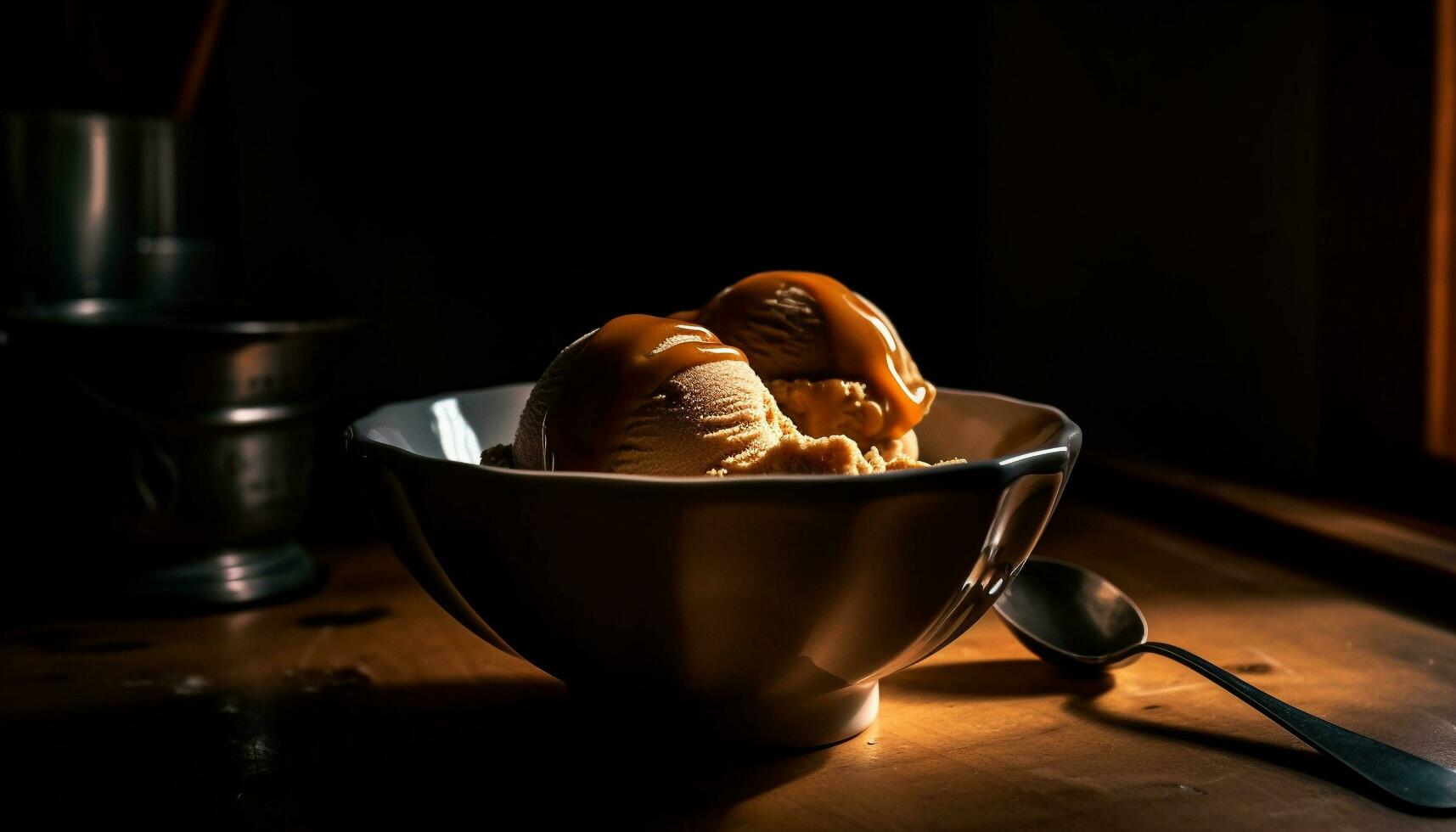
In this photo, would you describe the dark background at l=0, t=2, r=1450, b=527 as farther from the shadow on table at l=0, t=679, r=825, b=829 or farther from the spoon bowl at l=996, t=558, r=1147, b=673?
the shadow on table at l=0, t=679, r=825, b=829

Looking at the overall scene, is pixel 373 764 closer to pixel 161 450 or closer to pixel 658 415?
pixel 658 415

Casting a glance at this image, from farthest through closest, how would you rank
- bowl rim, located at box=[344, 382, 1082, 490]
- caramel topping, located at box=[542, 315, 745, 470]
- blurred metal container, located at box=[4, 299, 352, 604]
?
blurred metal container, located at box=[4, 299, 352, 604]
caramel topping, located at box=[542, 315, 745, 470]
bowl rim, located at box=[344, 382, 1082, 490]

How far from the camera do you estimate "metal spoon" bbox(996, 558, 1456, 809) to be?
53cm

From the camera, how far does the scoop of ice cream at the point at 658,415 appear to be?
604 mm

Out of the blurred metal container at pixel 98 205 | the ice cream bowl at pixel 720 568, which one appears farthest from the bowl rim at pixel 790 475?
the blurred metal container at pixel 98 205

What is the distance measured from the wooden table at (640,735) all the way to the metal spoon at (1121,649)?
13mm

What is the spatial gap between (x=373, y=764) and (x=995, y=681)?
1.09ft

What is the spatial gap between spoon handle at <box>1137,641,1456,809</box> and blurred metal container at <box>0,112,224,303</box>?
1005 mm

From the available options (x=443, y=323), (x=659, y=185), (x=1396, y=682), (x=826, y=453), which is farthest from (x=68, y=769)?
(x=659, y=185)

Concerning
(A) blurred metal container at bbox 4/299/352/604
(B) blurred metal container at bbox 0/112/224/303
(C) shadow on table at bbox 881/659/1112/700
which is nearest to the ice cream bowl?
(C) shadow on table at bbox 881/659/1112/700

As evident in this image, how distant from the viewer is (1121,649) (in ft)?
2.27

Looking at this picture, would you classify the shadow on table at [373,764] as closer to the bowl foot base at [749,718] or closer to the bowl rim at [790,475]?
the bowl foot base at [749,718]

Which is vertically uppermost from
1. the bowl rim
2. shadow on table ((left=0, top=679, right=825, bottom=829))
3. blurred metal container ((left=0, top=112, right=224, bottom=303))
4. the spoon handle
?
blurred metal container ((left=0, top=112, right=224, bottom=303))

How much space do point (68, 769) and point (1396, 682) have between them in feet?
2.24
